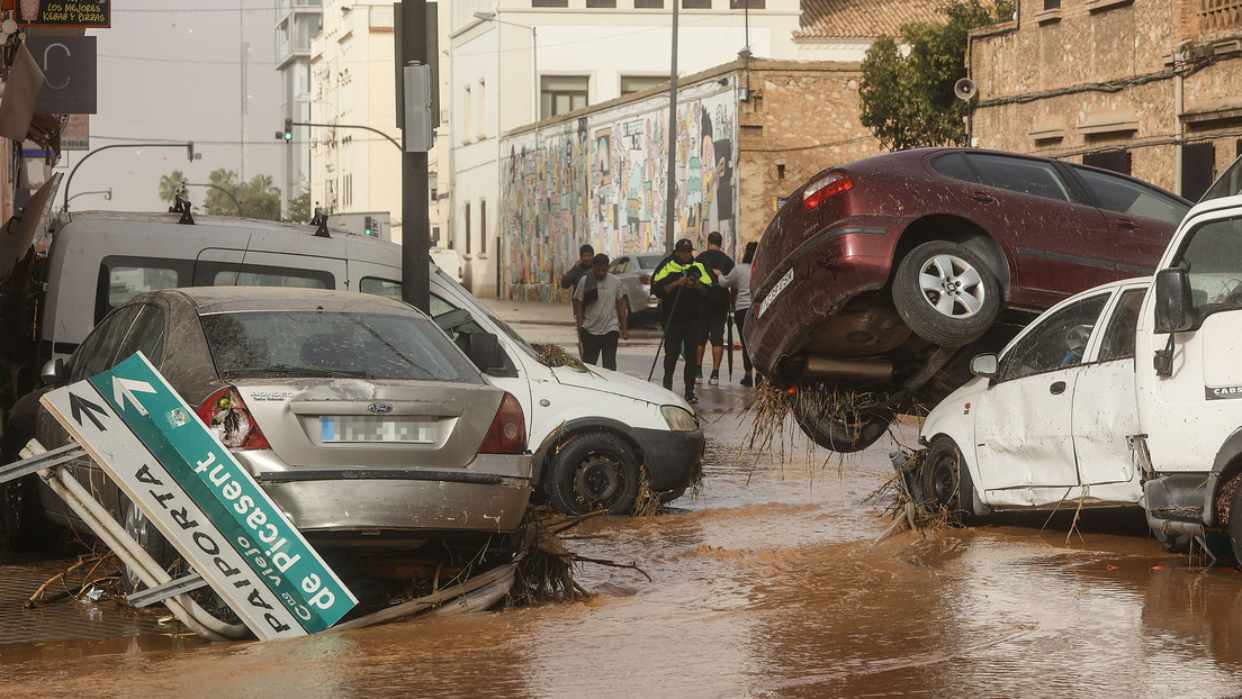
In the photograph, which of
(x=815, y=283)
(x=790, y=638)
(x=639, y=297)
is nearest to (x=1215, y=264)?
(x=815, y=283)

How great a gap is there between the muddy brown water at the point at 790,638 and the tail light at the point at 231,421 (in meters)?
0.84

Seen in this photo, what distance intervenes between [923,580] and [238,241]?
16.5ft

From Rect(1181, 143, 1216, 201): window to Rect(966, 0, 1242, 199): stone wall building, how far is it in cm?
2

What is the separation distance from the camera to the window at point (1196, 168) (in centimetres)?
2706

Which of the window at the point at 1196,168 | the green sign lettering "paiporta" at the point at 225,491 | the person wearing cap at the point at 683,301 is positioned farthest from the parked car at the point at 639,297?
the green sign lettering "paiporta" at the point at 225,491

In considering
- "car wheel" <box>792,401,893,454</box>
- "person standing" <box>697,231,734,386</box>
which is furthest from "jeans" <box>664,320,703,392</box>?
"car wheel" <box>792,401,893,454</box>

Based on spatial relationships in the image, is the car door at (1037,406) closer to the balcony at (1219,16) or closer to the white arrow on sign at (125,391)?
the white arrow on sign at (125,391)

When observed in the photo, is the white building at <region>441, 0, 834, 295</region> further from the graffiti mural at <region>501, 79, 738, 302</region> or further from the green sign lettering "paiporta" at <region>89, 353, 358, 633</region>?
the green sign lettering "paiporta" at <region>89, 353, 358, 633</region>

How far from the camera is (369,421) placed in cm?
826

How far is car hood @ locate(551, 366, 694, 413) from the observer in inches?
486

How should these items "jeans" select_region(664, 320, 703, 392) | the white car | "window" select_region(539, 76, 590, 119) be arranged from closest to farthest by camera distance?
the white car, "jeans" select_region(664, 320, 703, 392), "window" select_region(539, 76, 590, 119)

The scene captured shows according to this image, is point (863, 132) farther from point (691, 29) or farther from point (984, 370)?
point (984, 370)

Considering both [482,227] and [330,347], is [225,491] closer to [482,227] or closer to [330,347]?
[330,347]

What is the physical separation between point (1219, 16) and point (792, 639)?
21.4m
